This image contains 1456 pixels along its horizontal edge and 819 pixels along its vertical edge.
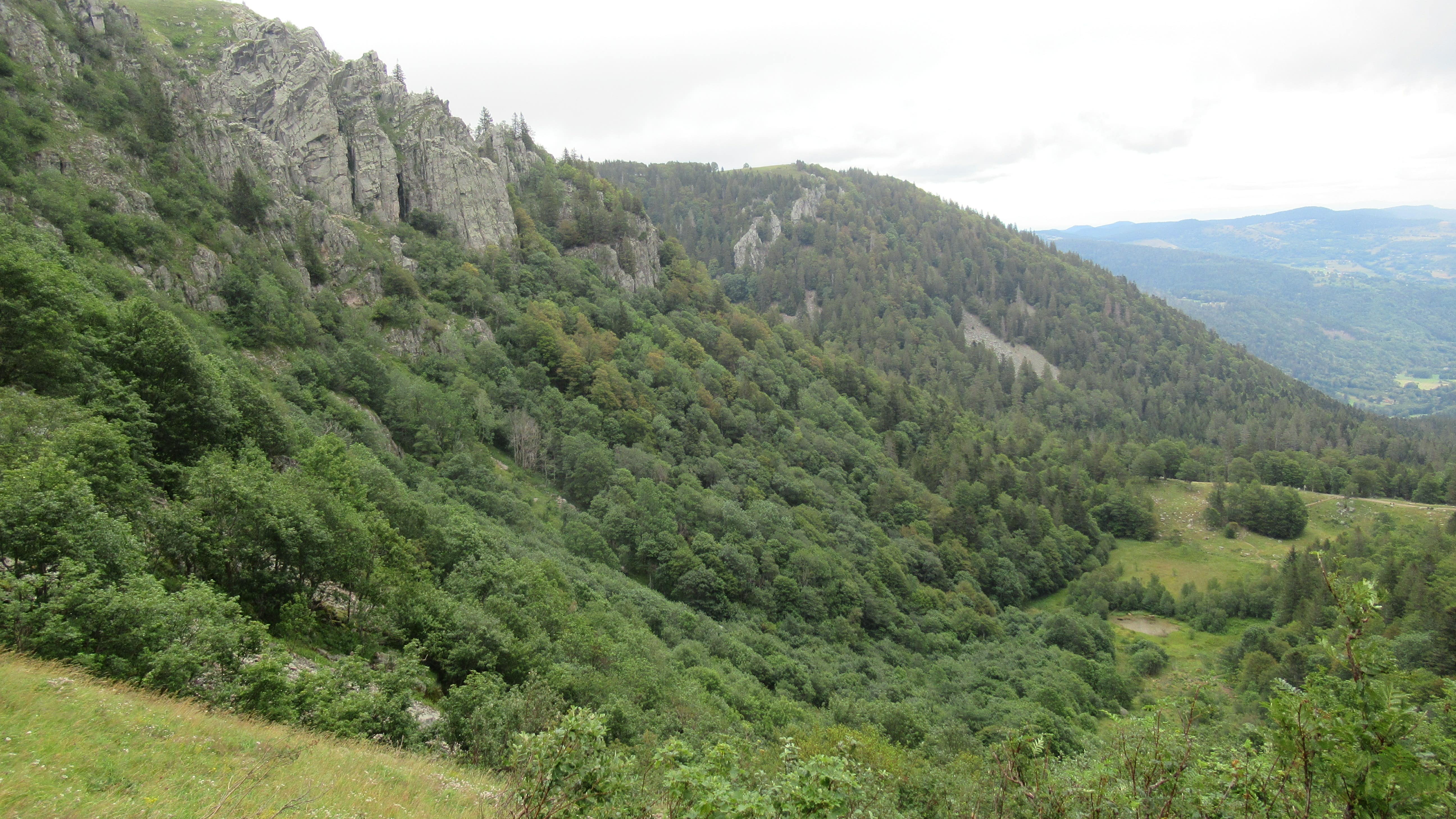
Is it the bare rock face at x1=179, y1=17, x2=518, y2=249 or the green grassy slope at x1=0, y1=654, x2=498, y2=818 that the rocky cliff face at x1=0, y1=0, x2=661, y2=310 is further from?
the green grassy slope at x1=0, y1=654, x2=498, y2=818

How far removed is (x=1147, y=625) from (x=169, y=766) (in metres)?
106

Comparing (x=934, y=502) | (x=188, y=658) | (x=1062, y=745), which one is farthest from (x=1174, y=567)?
(x=188, y=658)

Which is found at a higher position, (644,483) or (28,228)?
(28,228)

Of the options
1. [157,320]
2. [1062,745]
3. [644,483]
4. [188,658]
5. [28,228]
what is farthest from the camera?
[644,483]

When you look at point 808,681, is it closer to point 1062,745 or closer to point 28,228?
point 1062,745

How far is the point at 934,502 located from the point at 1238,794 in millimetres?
97777

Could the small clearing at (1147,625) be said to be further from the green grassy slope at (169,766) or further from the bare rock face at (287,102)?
the bare rock face at (287,102)

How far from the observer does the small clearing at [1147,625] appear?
287ft

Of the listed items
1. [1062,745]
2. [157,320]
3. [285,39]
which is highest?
[285,39]

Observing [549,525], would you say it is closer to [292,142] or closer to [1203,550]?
[292,142]

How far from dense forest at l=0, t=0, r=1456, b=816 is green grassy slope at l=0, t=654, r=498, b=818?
6.23 feet

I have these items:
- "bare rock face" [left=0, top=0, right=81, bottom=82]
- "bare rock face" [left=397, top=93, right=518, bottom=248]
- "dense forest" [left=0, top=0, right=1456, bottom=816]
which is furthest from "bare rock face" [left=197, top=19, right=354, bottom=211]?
"bare rock face" [left=0, top=0, right=81, bottom=82]

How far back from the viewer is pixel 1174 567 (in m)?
105

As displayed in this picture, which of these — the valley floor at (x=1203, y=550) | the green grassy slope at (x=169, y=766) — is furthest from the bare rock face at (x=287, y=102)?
the valley floor at (x=1203, y=550)
